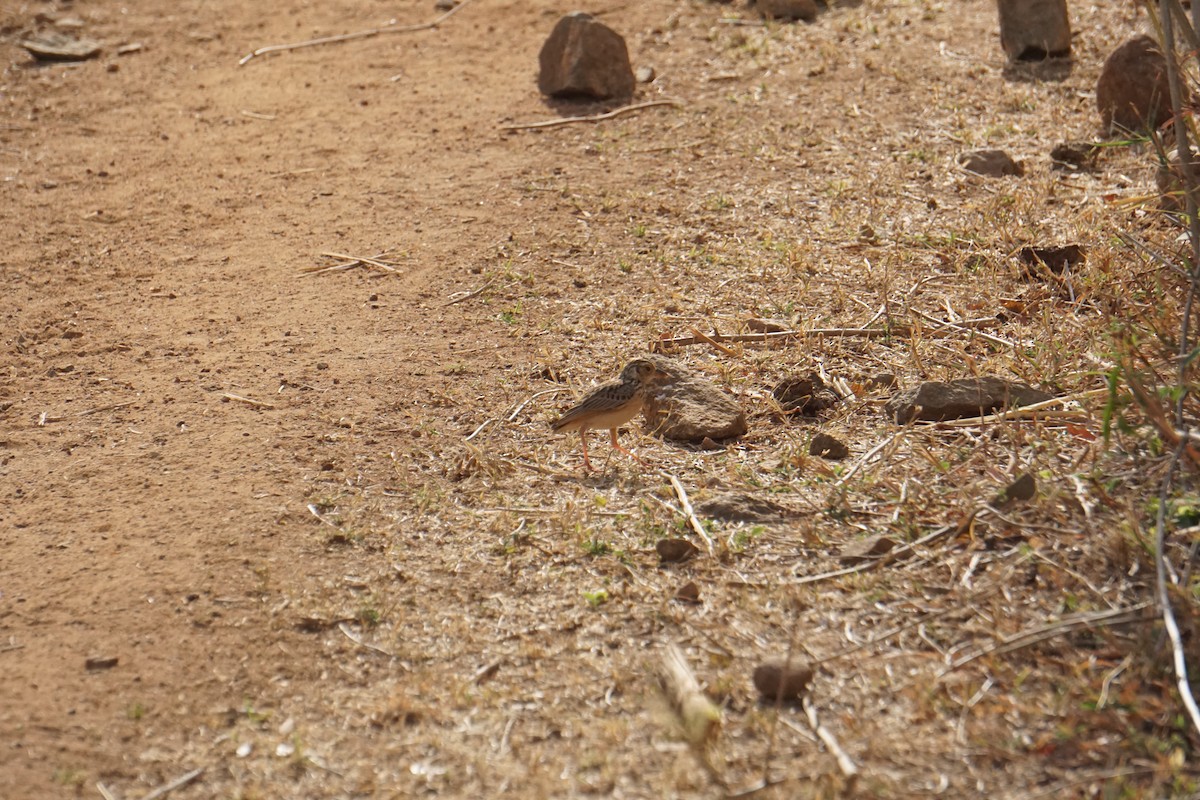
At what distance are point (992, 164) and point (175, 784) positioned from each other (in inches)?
231

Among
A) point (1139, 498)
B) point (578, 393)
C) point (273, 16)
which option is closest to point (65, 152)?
point (273, 16)

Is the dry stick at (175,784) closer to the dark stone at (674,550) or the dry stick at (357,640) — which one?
the dry stick at (357,640)

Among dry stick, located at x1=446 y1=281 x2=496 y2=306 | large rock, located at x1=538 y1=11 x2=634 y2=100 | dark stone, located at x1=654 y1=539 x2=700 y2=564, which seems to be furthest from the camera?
large rock, located at x1=538 y1=11 x2=634 y2=100

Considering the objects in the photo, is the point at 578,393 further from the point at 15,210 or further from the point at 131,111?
the point at 131,111

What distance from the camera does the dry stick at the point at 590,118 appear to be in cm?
873

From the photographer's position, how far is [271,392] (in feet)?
18.9

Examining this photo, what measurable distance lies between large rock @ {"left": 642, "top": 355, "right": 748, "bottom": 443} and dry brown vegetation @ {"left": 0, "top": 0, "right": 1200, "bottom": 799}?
0.10 metres

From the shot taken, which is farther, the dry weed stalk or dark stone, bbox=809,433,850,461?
dark stone, bbox=809,433,850,461

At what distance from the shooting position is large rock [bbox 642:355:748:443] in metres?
5.16

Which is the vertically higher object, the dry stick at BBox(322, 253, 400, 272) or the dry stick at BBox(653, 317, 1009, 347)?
the dry stick at BBox(322, 253, 400, 272)

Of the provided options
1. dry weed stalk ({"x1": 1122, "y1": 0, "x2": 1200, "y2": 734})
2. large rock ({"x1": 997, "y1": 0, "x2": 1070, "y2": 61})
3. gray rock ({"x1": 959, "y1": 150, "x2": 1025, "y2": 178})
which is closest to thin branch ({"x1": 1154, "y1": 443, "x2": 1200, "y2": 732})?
dry weed stalk ({"x1": 1122, "y1": 0, "x2": 1200, "y2": 734})

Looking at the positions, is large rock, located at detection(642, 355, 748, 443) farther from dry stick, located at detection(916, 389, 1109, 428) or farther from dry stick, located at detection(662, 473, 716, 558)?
dry stick, located at detection(916, 389, 1109, 428)

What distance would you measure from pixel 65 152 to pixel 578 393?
524 cm

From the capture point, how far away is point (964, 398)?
16.5 ft
